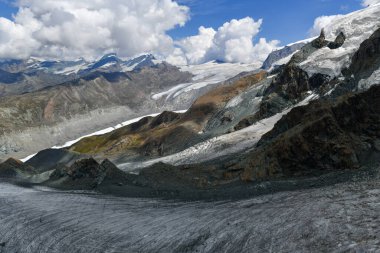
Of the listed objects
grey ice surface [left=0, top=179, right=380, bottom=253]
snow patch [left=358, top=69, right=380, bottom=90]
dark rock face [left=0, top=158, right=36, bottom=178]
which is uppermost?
dark rock face [left=0, top=158, right=36, bottom=178]

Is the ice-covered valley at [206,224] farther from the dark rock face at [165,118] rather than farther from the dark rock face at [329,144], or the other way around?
the dark rock face at [165,118]

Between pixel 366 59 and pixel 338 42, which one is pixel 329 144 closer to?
pixel 366 59

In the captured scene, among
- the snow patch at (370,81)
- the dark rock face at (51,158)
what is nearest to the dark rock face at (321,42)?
the snow patch at (370,81)

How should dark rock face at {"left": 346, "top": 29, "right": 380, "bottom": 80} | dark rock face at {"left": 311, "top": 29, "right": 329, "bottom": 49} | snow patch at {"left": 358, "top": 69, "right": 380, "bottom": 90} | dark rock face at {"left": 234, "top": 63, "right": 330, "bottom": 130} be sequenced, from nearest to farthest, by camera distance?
snow patch at {"left": 358, "top": 69, "right": 380, "bottom": 90} < dark rock face at {"left": 346, "top": 29, "right": 380, "bottom": 80} < dark rock face at {"left": 234, "top": 63, "right": 330, "bottom": 130} < dark rock face at {"left": 311, "top": 29, "right": 329, "bottom": 49}

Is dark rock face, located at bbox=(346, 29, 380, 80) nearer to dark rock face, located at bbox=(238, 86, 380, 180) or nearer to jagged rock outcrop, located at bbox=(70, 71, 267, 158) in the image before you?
dark rock face, located at bbox=(238, 86, 380, 180)

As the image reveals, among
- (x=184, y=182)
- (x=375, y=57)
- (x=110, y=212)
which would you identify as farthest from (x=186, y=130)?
(x=110, y=212)

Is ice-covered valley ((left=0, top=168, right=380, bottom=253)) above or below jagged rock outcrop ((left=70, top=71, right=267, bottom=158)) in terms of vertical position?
below

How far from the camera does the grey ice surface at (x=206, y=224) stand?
1488 centimetres

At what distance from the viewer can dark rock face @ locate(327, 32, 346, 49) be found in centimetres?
7025

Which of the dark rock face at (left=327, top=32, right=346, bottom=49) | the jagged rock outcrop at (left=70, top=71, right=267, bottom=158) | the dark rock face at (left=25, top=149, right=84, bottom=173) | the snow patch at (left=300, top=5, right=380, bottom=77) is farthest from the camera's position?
the dark rock face at (left=25, top=149, right=84, bottom=173)

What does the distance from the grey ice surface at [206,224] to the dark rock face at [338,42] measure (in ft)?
173

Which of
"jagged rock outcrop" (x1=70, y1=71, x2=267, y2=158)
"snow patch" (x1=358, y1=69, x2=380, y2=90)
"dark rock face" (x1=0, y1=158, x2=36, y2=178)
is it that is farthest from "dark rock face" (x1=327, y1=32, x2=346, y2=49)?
"dark rock face" (x1=0, y1=158, x2=36, y2=178)

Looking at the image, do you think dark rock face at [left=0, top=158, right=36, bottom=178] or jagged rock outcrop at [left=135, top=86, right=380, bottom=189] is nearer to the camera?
jagged rock outcrop at [left=135, top=86, right=380, bottom=189]

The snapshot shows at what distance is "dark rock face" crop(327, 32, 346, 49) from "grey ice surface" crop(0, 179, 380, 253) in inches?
2076
